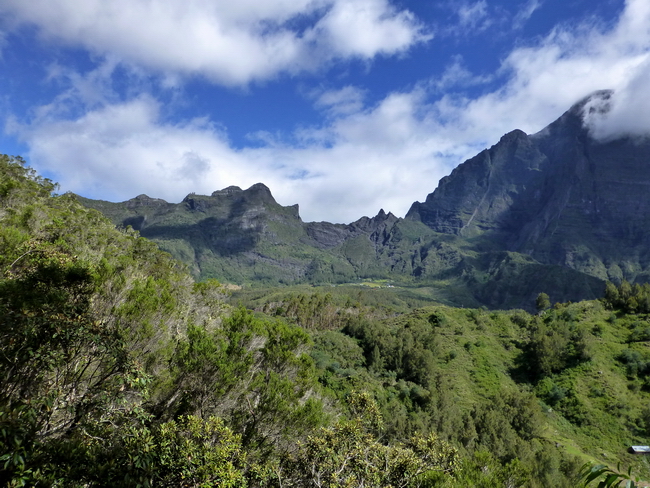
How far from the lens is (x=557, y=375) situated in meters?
52.2

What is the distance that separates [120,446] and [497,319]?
7690 centimetres

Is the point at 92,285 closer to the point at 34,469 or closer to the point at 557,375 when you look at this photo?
the point at 34,469

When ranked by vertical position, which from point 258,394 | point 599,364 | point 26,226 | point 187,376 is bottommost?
point 599,364

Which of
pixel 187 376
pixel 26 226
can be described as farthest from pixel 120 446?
pixel 26 226

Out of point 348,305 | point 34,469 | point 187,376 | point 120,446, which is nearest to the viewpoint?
point 34,469

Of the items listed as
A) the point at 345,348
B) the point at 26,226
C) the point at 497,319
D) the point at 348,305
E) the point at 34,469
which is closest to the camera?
the point at 34,469

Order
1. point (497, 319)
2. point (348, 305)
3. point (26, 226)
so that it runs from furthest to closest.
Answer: point (348, 305) < point (497, 319) < point (26, 226)

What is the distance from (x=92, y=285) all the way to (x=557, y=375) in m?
62.6

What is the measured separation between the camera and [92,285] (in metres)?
11.2

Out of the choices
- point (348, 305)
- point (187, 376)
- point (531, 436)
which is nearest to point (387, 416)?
point (531, 436)

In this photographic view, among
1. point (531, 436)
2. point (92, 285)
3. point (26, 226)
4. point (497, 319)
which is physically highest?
point (26, 226)

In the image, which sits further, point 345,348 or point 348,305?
point 348,305

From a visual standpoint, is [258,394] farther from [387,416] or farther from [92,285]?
[387,416]

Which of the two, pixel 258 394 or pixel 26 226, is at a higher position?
pixel 26 226
